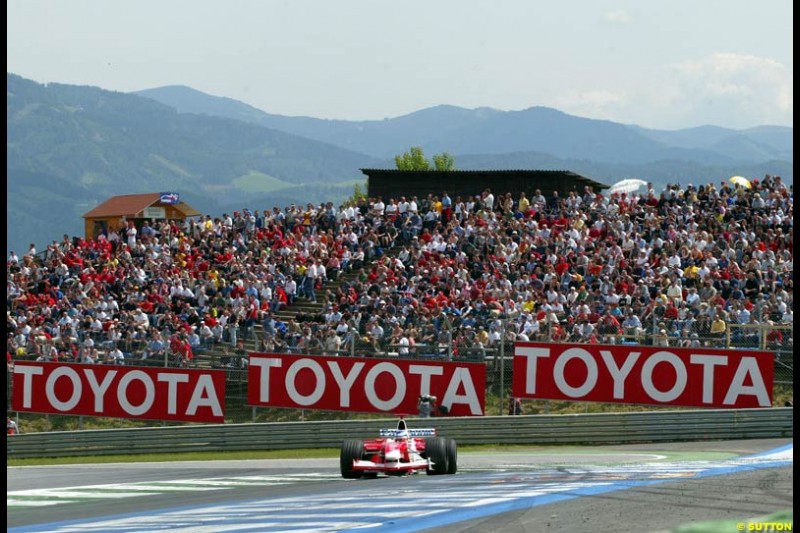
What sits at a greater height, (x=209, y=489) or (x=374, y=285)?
(x=374, y=285)

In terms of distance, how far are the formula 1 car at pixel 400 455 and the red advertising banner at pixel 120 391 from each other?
9.80 m

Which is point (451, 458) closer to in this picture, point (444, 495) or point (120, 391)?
point (444, 495)

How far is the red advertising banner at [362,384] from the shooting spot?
25.2 m

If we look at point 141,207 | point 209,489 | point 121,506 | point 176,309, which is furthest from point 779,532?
point 141,207

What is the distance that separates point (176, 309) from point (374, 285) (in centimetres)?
549

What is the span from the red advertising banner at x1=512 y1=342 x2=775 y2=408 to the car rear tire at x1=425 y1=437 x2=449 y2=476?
7910mm

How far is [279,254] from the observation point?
1328 inches

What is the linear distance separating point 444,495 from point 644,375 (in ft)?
35.0

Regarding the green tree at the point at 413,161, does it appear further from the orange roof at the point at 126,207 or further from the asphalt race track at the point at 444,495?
the asphalt race track at the point at 444,495

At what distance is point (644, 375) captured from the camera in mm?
24453

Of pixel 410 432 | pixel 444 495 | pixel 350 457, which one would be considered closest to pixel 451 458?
pixel 410 432

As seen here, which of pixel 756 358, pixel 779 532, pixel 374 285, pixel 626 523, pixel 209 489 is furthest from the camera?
pixel 374 285

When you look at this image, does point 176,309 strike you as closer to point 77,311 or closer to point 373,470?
point 77,311

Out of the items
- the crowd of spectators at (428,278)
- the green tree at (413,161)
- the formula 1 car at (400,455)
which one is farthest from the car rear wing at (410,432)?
the green tree at (413,161)
